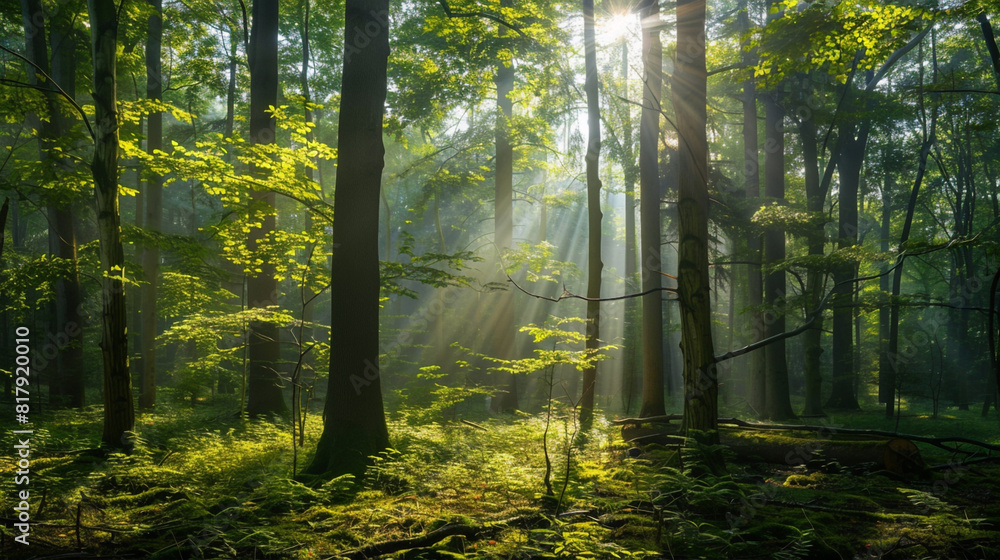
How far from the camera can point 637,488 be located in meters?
4.93

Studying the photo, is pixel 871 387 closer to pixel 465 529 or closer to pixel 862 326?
pixel 862 326

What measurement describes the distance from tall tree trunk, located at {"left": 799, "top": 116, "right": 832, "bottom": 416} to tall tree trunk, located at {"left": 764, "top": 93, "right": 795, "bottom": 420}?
2.25 ft

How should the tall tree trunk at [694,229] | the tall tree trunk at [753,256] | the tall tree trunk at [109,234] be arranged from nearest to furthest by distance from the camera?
the tall tree trunk at [694,229]
the tall tree trunk at [109,234]
the tall tree trunk at [753,256]

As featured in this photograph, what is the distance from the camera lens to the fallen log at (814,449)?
578 cm

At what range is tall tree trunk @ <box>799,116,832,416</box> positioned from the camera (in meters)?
12.1

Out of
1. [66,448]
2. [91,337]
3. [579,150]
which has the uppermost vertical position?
[579,150]

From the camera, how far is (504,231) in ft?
47.8

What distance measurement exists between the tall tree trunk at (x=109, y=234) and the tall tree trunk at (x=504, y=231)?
8610 mm

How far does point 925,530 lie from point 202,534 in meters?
5.23

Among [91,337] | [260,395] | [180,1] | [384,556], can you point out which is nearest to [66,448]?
[260,395]

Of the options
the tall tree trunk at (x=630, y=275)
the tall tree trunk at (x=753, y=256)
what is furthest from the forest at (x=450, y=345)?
the tall tree trunk at (x=630, y=275)

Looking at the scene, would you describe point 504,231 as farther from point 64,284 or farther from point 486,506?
point 486,506

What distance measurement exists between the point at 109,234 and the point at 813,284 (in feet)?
43.8

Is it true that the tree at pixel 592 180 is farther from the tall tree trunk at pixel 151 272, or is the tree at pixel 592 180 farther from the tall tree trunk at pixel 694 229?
the tall tree trunk at pixel 151 272
